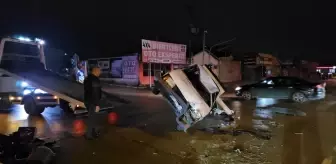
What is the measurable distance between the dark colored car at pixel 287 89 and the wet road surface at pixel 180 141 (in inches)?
209

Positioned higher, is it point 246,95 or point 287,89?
point 287,89

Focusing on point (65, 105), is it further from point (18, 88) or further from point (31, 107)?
point (18, 88)

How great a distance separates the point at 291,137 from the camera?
7.84 meters

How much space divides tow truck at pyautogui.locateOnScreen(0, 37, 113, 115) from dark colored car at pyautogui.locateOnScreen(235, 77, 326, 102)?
9.77 meters

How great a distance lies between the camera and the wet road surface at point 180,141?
601 centimetres

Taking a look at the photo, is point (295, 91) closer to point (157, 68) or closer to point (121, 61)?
point (157, 68)

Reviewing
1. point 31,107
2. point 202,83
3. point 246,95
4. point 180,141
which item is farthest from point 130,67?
point 180,141

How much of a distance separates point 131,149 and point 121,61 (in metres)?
25.4

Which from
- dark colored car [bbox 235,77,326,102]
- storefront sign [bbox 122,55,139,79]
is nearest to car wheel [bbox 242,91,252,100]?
dark colored car [bbox 235,77,326,102]

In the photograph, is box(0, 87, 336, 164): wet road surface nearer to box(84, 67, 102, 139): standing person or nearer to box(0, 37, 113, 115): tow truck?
box(0, 37, 113, 115): tow truck

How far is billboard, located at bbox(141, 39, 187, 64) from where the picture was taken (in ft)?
88.9

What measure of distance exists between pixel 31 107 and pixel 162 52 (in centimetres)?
1826

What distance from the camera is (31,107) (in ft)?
36.5

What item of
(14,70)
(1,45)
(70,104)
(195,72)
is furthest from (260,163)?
(1,45)
